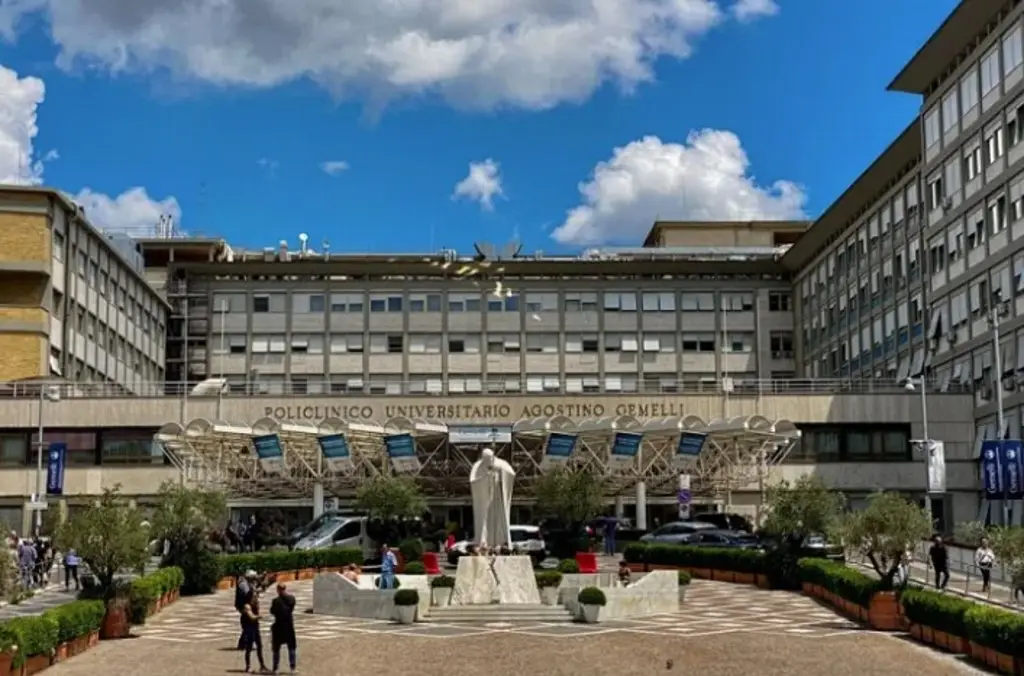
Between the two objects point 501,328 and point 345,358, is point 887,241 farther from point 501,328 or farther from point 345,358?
point 345,358

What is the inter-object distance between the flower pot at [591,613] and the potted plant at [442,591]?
12.3 ft

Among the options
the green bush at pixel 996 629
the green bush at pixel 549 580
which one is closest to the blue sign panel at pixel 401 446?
the green bush at pixel 549 580

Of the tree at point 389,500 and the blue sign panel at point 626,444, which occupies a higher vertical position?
the blue sign panel at point 626,444

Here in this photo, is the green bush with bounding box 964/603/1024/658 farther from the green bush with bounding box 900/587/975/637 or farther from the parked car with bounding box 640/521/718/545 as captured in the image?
the parked car with bounding box 640/521/718/545

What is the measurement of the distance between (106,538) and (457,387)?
60316 millimetres

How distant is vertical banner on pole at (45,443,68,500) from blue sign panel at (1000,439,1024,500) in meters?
39.1

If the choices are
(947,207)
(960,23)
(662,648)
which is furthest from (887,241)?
(662,648)

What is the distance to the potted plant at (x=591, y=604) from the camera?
2903 cm

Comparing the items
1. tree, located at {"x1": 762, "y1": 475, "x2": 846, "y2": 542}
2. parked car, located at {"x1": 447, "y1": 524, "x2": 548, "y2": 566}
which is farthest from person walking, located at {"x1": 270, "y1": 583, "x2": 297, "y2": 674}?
tree, located at {"x1": 762, "y1": 475, "x2": 846, "y2": 542}

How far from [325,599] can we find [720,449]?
26932 mm

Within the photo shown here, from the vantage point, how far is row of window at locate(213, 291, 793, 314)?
88625mm

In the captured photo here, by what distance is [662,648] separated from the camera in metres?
24.2

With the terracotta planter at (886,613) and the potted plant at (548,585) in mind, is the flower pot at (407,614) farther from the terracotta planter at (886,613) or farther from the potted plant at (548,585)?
the terracotta planter at (886,613)

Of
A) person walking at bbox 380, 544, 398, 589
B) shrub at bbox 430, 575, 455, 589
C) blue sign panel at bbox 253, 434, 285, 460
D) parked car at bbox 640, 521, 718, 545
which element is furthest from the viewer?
blue sign panel at bbox 253, 434, 285, 460
